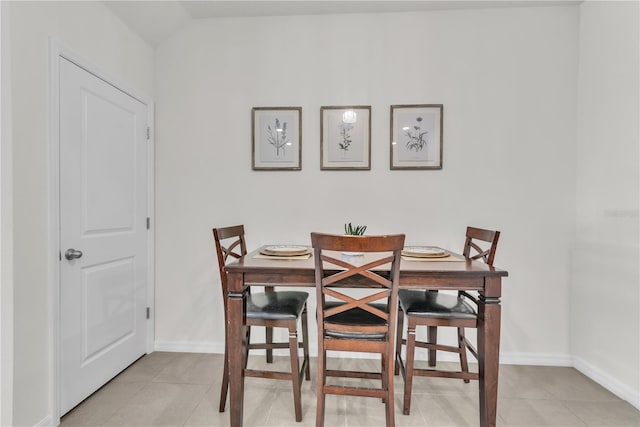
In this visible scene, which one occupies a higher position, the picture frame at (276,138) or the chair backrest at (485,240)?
the picture frame at (276,138)

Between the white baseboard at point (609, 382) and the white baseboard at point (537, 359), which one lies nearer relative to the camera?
the white baseboard at point (609, 382)

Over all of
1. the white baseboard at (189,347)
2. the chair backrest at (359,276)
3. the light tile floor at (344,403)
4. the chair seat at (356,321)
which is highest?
the chair backrest at (359,276)

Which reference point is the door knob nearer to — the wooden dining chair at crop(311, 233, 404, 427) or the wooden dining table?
the wooden dining table

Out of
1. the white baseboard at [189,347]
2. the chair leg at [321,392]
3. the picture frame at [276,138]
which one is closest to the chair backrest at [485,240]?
the chair leg at [321,392]

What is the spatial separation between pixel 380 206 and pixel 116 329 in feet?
6.81

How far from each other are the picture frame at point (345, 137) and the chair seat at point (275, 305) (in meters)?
1.07

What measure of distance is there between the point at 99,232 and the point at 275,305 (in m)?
1.22

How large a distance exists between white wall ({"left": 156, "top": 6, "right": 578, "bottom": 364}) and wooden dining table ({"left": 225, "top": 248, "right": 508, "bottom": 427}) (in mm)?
1025

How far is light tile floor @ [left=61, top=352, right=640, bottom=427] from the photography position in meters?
1.85

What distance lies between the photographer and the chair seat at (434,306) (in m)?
1.79

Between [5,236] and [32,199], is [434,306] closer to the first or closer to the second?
[5,236]

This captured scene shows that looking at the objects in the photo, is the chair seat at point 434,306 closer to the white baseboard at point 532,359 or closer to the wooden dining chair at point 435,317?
the wooden dining chair at point 435,317

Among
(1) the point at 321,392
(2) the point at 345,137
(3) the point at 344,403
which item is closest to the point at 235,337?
(1) the point at 321,392

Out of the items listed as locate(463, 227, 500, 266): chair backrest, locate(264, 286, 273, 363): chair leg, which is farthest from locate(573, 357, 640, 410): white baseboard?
locate(264, 286, 273, 363): chair leg
